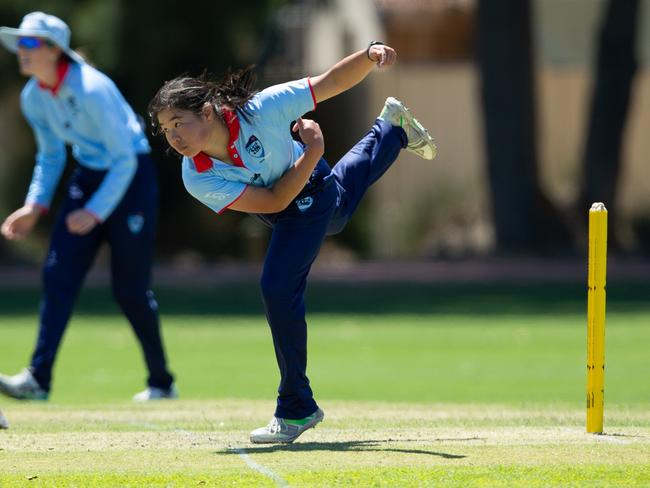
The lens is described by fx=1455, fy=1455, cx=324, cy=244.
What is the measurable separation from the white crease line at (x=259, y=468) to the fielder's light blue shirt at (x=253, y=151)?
1.20 meters

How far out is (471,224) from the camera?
82.6ft

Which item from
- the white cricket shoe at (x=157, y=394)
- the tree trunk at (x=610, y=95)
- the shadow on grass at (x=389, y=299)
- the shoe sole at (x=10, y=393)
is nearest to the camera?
the shoe sole at (x=10, y=393)

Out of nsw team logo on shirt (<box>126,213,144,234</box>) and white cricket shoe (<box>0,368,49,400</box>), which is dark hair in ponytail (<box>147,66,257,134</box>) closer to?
nsw team logo on shirt (<box>126,213,144,234</box>)

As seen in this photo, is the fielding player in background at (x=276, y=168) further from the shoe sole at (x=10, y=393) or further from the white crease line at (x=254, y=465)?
the shoe sole at (x=10, y=393)

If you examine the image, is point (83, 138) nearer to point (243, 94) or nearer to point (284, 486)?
point (243, 94)

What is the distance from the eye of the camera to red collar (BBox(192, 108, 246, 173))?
279 inches

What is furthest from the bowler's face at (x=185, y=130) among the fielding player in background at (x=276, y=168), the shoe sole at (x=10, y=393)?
the shoe sole at (x=10, y=393)

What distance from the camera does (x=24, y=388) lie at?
9758 millimetres

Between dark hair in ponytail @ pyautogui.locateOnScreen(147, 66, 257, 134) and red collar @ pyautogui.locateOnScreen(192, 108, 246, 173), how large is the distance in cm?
4

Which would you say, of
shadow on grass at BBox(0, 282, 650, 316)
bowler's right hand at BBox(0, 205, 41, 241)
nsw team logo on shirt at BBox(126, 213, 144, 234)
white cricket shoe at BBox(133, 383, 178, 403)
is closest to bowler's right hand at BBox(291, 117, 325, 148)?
nsw team logo on shirt at BBox(126, 213, 144, 234)

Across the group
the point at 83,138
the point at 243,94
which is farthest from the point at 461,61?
the point at 243,94

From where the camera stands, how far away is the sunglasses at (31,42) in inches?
385

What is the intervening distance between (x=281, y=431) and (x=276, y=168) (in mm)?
1307

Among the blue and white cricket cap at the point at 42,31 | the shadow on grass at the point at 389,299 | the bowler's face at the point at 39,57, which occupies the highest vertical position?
the blue and white cricket cap at the point at 42,31
